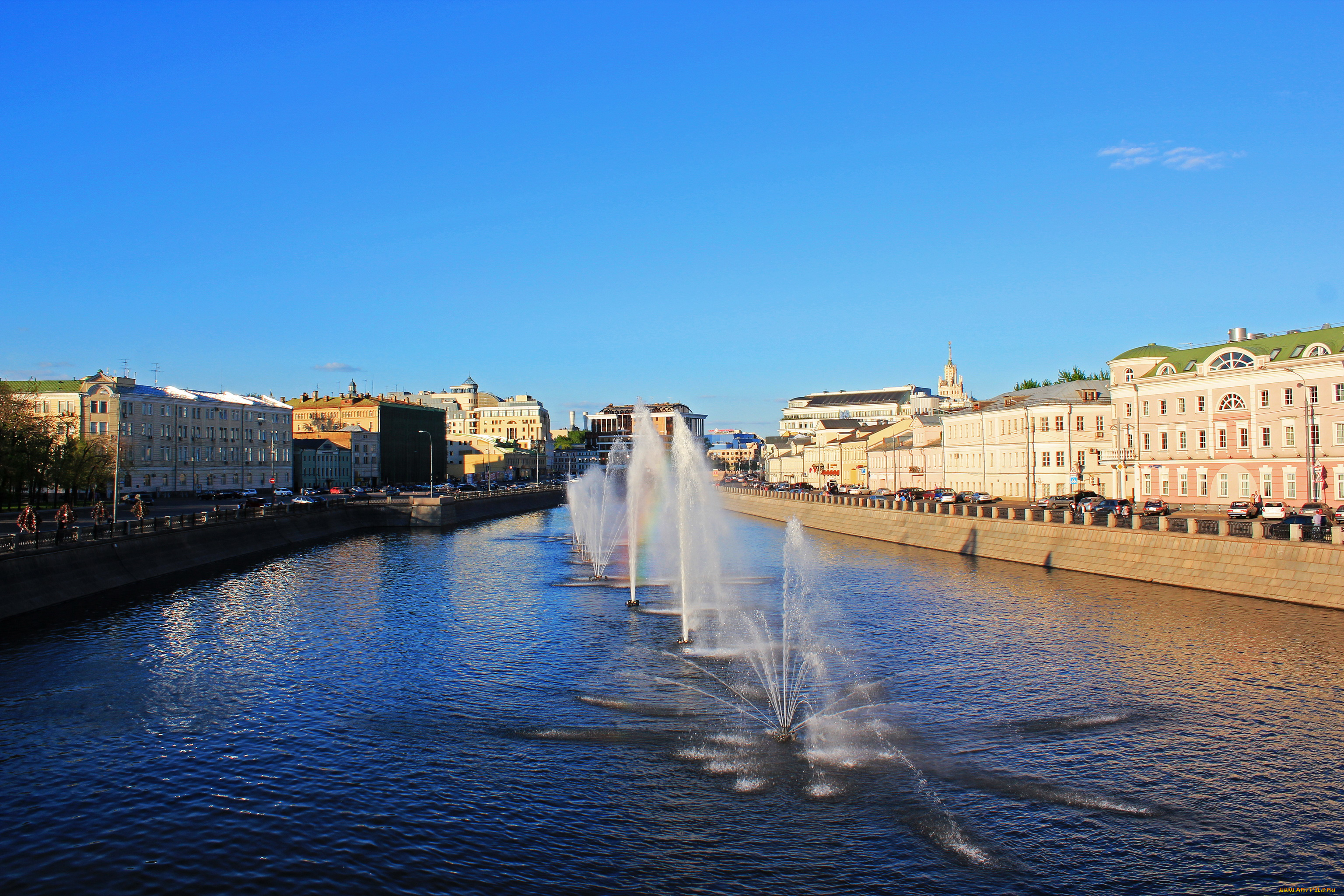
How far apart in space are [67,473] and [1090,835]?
88142 millimetres

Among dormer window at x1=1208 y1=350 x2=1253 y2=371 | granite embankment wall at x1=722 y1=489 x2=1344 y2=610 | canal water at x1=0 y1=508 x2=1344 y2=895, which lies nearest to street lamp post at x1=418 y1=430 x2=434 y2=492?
granite embankment wall at x1=722 y1=489 x2=1344 y2=610

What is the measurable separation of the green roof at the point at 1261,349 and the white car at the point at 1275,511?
10.4m

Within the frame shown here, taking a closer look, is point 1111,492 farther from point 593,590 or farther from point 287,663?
point 287,663

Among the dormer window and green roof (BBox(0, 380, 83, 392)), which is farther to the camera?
green roof (BBox(0, 380, 83, 392))

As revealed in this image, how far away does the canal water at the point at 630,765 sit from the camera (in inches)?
615

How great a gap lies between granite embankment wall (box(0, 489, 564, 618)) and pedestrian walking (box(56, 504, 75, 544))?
0.55m

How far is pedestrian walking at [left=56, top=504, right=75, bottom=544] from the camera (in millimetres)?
42719

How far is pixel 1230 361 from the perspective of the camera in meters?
66.2

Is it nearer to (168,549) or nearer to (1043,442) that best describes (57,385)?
(168,549)

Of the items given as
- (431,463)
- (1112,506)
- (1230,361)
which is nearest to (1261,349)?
(1230,361)

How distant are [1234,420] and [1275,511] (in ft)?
38.3

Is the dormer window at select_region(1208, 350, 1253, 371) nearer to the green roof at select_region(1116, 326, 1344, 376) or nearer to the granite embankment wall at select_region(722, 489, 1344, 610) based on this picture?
the green roof at select_region(1116, 326, 1344, 376)

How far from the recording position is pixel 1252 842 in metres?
16.5

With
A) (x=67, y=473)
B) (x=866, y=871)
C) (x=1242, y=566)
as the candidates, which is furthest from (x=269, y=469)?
(x=866, y=871)
